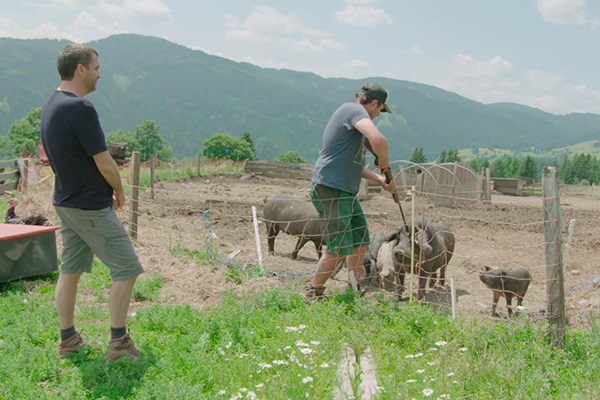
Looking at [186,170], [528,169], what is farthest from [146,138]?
[186,170]

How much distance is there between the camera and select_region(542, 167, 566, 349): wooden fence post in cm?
376

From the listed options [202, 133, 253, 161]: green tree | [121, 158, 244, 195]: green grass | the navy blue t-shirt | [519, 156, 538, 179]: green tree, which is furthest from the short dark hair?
[202, 133, 253, 161]: green tree

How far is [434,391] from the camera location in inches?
114

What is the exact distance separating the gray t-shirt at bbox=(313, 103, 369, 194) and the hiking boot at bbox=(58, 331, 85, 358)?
2393 millimetres

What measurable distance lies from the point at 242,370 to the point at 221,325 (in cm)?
88

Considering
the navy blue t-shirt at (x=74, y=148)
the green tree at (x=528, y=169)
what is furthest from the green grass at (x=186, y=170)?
the green tree at (x=528, y=169)

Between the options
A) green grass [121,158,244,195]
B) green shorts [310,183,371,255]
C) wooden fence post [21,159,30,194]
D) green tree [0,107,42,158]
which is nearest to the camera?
green shorts [310,183,371,255]

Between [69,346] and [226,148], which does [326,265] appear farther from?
[226,148]

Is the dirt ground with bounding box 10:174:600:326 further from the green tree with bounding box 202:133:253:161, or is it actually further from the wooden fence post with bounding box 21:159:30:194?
the green tree with bounding box 202:133:253:161

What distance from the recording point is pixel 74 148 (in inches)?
132

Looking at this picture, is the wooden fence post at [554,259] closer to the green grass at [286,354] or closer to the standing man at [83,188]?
the green grass at [286,354]

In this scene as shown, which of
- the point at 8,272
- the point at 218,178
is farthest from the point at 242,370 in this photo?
the point at 218,178

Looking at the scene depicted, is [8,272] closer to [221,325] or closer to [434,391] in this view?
[221,325]

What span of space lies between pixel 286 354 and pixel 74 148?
205 cm
